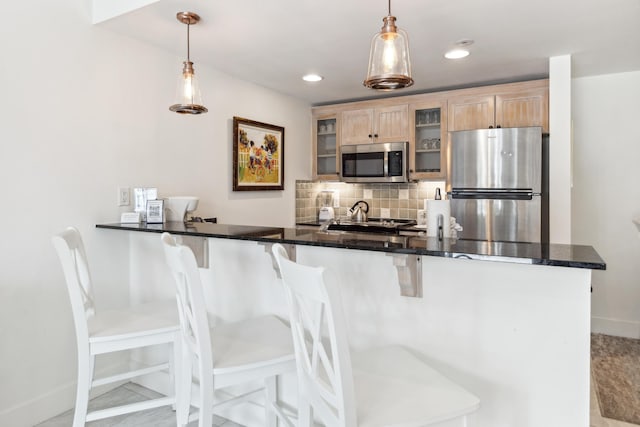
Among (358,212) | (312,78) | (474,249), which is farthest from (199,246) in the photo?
(358,212)

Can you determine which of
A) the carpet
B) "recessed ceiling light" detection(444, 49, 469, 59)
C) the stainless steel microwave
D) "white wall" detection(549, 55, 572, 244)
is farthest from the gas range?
the carpet

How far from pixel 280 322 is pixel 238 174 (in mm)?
1875

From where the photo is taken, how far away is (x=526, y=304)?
4.51 ft

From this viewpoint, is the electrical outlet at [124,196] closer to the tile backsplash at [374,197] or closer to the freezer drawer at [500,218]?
the tile backsplash at [374,197]

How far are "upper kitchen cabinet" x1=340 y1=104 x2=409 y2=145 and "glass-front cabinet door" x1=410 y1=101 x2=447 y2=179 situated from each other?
10cm

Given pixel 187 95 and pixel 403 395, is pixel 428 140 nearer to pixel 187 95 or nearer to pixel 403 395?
pixel 187 95

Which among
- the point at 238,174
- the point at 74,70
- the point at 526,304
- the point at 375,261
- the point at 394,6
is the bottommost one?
the point at 526,304

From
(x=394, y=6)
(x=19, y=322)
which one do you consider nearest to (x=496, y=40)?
(x=394, y=6)

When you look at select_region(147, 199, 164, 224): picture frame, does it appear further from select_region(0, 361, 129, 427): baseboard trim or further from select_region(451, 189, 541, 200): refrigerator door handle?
select_region(451, 189, 541, 200): refrigerator door handle

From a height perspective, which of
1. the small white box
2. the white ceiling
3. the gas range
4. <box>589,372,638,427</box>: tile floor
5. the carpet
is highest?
the white ceiling

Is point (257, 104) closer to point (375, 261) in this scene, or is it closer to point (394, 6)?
point (394, 6)

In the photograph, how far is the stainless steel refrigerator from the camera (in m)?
3.11

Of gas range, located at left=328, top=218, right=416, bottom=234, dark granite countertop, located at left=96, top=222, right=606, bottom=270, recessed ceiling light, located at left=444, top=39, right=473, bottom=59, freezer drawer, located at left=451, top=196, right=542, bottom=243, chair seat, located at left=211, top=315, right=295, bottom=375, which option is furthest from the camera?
gas range, located at left=328, top=218, right=416, bottom=234

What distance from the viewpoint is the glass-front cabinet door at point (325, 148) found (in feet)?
14.4
